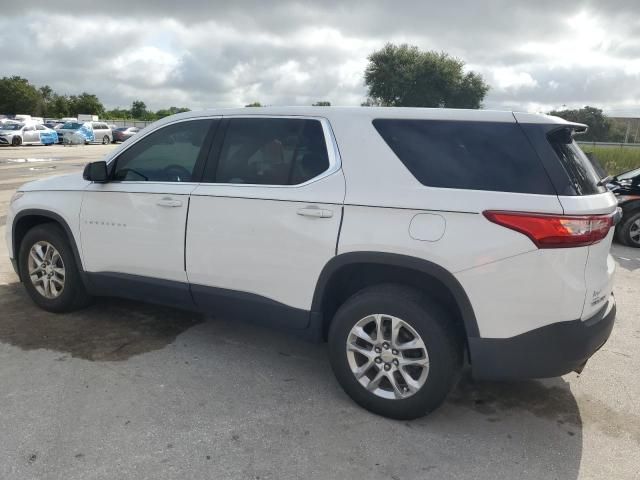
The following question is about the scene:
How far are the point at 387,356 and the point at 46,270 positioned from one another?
3.08 metres

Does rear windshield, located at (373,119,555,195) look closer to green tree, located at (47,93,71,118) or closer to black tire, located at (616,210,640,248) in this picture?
black tire, located at (616,210,640,248)

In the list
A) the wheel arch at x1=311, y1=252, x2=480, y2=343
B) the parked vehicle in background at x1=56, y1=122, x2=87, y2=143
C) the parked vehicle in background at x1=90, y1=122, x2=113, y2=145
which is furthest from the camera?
the parked vehicle in background at x1=90, y1=122, x2=113, y2=145

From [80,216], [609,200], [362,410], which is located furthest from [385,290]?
[80,216]

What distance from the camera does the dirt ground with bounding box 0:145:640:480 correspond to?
2686mm

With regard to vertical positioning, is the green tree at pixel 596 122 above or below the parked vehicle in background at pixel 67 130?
above

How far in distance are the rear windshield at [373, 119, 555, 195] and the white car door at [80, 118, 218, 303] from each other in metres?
1.47

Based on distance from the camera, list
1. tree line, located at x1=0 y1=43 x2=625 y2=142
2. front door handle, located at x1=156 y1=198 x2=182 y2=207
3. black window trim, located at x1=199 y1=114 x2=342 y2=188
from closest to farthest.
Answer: black window trim, located at x1=199 y1=114 x2=342 y2=188, front door handle, located at x1=156 y1=198 x2=182 y2=207, tree line, located at x1=0 y1=43 x2=625 y2=142

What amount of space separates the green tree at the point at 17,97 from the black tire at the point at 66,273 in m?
82.0

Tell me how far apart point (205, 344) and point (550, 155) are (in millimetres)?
2757

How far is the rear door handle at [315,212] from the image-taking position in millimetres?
3106

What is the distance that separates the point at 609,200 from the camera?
2.95 metres

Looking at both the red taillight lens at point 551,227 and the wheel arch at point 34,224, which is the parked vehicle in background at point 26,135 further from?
the red taillight lens at point 551,227

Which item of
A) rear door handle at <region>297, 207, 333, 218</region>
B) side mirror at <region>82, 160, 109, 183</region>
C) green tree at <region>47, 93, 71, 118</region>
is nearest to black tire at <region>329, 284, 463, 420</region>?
rear door handle at <region>297, 207, 333, 218</region>

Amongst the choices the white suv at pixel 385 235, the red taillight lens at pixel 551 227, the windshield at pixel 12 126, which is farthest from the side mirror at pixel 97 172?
the windshield at pixel 12 126
